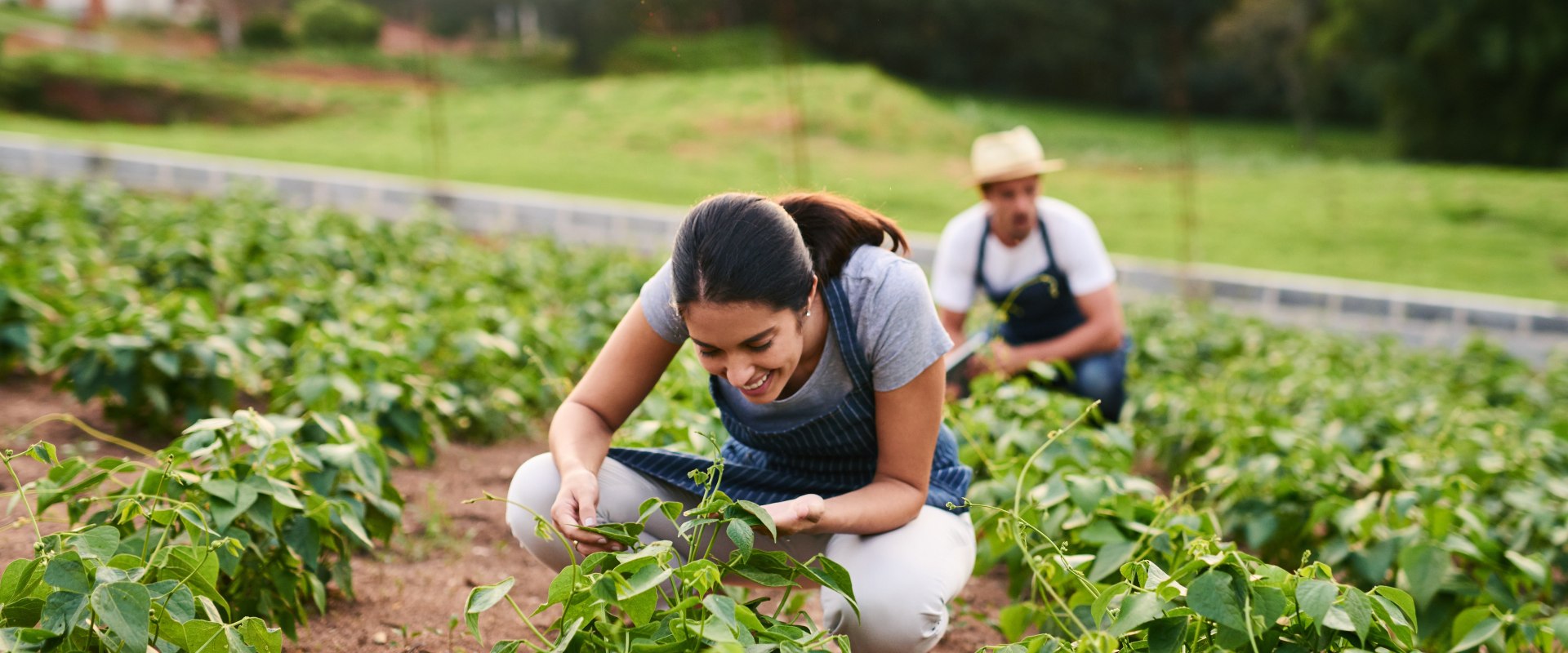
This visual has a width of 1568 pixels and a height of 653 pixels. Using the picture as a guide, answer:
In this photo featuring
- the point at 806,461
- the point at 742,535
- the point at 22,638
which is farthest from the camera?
the point at 806,461

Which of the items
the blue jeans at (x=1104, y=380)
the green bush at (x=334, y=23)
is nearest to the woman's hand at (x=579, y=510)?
the blue jeans at (x=1104, y=380)

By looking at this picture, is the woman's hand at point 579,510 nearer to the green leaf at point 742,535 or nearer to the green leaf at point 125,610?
the green leaf at point 742,535

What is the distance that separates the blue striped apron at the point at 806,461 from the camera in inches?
71.1

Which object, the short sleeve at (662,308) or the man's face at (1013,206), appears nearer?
the short sleeve at (662,308)

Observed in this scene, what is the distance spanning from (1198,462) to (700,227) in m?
1.74

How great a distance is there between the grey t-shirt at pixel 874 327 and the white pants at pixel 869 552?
21 centimetres

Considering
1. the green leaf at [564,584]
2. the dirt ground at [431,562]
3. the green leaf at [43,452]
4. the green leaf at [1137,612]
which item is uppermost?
the green leaf at [43,452]

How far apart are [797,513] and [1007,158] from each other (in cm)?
196

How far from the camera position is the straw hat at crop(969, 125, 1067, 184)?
10.7 feet

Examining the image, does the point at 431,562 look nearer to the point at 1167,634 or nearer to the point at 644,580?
the point at 644,580

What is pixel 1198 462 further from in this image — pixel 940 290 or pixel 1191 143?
pixel 1191 143

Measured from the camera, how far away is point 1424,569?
205 cm

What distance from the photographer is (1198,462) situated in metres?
2.83

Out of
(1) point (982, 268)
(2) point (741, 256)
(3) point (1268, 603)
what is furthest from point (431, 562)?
(1) point (982, 268)
